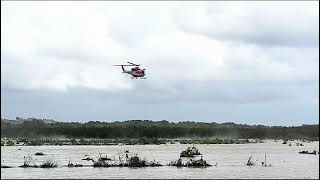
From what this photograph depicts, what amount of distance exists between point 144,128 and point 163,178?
8.73 meters

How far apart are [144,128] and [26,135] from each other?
9.01 metres

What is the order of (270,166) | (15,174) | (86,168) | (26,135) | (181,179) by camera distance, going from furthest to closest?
(270,166) → (86,168) → (26,135) → (15,174) → (181,179)

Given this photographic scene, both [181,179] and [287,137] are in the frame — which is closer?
[181,179]

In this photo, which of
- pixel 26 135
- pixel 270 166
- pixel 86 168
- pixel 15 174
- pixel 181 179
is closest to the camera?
pixel 181 179

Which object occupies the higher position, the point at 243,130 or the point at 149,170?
the point at 243,130

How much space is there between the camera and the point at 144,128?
46.3 m

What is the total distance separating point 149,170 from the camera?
44312mm

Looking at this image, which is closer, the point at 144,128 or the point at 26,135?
the point at 26,135

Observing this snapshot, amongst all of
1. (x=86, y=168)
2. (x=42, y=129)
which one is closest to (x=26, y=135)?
(x=42, y=129)

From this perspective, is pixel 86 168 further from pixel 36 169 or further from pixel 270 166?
pixel 270 166

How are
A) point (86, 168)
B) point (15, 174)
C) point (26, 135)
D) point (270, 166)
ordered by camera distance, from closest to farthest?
1. point (15, 174)
2. point (26, 135)
3. point (86, 168)
4. point (270, 166)

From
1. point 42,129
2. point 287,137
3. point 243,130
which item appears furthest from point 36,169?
point 287,137

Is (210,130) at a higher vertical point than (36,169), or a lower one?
higher

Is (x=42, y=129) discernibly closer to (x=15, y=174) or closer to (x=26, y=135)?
(x=26, y=135)
